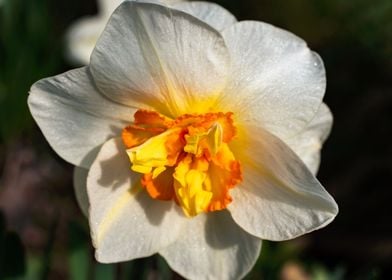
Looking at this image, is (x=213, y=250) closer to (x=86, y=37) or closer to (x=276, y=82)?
(x=276, y=82)

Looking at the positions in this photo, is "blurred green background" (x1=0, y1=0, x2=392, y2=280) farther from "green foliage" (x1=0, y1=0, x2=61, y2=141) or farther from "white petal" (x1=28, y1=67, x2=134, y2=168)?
"white petal" (x1=28, y1=67, x2=134, y2=168)

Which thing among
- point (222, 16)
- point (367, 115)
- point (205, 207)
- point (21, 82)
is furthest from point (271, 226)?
point (367, 115)

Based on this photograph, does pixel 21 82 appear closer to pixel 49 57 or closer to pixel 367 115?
pixel 49 57

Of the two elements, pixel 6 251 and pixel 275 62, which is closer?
pixel 275 62

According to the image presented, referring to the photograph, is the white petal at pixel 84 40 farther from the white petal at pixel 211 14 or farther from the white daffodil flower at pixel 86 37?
the white petal at pixel 211 14

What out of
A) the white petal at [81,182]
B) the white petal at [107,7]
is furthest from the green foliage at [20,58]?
the white petal at [81,182]

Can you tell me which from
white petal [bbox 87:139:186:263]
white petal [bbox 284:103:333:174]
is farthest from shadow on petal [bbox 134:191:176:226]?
white petal [bbox 284:103:333:174]

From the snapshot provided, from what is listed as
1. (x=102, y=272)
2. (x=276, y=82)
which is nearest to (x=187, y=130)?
(x=276, y=82)
